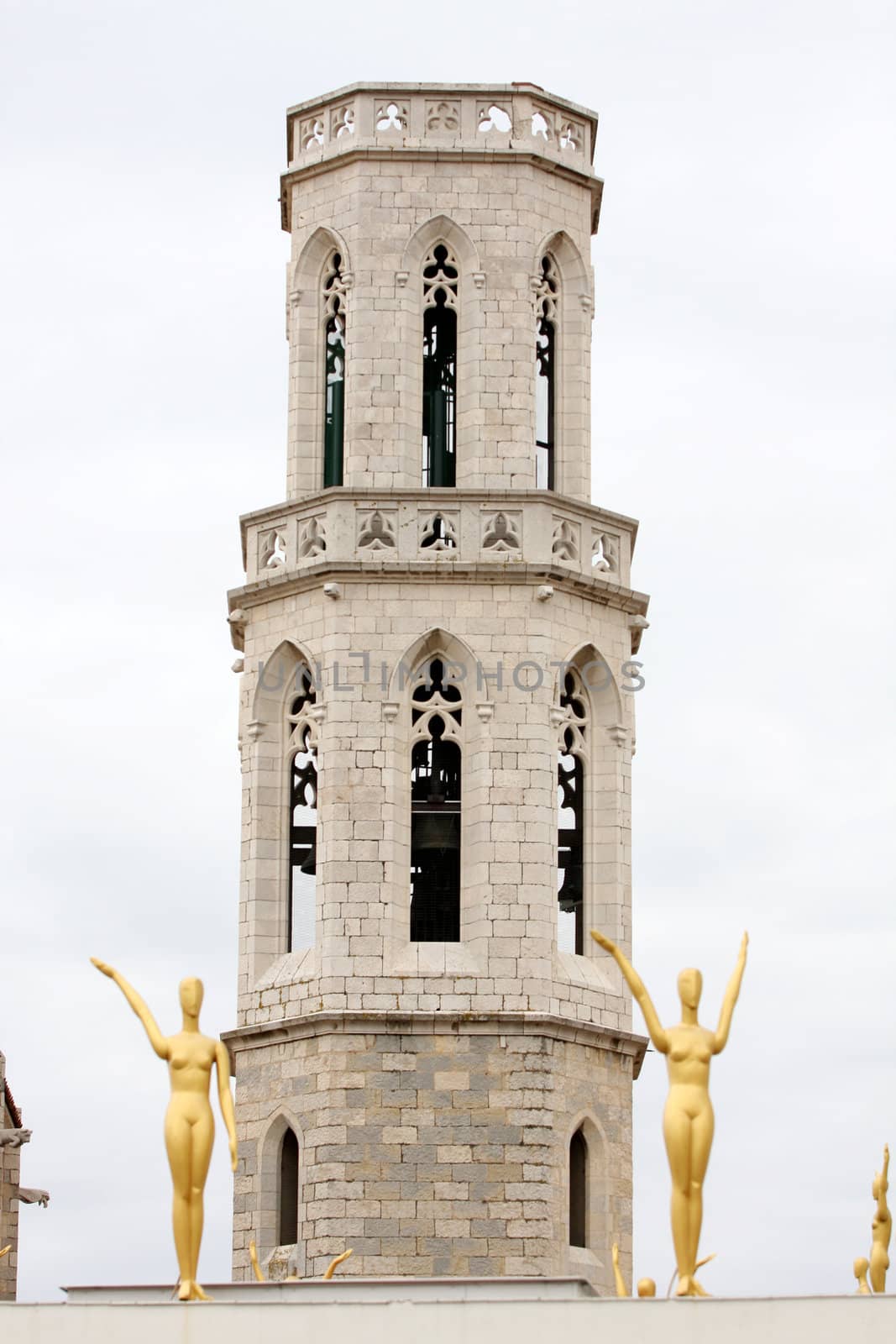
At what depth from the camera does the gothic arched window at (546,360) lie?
52188 mm

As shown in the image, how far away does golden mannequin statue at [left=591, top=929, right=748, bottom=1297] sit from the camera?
35.5m

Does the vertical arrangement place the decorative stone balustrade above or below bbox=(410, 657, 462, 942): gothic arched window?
above

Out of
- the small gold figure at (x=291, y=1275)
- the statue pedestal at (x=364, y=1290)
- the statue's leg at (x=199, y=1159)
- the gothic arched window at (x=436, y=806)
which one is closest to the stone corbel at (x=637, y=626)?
the gothic arched window at (x=436, y=806)

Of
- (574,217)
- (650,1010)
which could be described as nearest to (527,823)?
(574,217)

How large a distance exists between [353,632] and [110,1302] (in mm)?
15400

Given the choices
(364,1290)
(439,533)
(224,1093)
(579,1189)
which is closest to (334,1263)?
(364,1290)

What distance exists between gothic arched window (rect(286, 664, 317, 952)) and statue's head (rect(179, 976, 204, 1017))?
12487mm

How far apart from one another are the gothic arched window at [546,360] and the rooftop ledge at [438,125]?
5.56 feet

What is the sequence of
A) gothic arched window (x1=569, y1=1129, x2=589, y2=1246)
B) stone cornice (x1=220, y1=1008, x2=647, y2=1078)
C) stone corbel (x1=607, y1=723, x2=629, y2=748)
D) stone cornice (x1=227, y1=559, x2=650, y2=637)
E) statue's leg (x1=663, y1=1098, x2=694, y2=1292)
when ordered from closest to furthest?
statue's leg (x1=663, y1=1098, x2=694, y2=1292) < stone cornice (x1=220, y1=1008, x2=647, y2=1078) < gothic arched window (x1=569, y1=1129, x2=589, y2=1246) < stone cornice (x1=227, y1=559, x2=650, y2=637) < stone corbel (x1=607, y1=723, x2=629, y2=748)

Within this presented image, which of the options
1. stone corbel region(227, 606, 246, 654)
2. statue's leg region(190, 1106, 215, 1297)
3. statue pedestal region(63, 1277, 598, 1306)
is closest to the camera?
statue's leg region(190, 1106, 215, 1297)

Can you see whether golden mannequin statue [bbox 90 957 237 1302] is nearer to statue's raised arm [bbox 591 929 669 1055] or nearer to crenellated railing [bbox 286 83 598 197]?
statue's raised arm [bbox 591 929 669 1055]

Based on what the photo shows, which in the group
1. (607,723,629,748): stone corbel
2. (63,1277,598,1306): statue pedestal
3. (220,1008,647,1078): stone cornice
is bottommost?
(63,1277,598,1306): statue pedestal

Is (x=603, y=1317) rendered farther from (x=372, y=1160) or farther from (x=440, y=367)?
(x=440, y=367)

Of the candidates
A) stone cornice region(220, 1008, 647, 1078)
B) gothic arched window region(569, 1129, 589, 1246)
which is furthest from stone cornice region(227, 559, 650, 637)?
gothic arched window region(569, 1129, 589, 1246)
